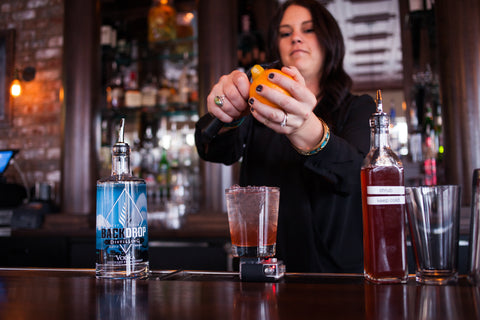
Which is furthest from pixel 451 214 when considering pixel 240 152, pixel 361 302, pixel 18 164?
pixel 18 164

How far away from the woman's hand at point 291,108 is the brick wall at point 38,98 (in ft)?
8.39

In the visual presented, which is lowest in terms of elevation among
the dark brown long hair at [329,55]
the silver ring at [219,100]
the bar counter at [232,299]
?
the bar counter at [232,299]

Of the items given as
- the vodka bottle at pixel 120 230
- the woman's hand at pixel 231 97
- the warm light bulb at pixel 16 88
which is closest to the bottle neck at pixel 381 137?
the woman's hand at pixel 231 97

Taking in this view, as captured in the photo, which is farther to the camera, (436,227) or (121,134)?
(121,134)

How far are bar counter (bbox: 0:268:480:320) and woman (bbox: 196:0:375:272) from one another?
0.25 meters

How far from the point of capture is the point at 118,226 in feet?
2.23

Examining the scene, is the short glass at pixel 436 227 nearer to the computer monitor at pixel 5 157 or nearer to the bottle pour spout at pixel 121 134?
the bottle pour spout at pixel 121 134

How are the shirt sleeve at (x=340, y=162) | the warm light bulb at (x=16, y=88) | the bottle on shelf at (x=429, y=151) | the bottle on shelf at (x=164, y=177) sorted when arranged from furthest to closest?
the warm light bulb at (x=16, y=88) → the bottle on shelf at (x=164, y=177) → the bottle on shelf at (x=429, y=151) → the shirt sleeve at (x=340, y=162)

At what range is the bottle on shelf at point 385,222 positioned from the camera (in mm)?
617

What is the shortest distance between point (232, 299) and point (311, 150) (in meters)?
0.35

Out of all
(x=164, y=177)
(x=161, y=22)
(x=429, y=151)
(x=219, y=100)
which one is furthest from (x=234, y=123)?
(x=161, y=22)

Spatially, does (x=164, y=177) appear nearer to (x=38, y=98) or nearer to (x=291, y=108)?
(x=38, y=98)

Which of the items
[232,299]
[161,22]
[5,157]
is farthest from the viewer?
[161,22]

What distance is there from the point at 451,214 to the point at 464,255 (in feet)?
4.36
